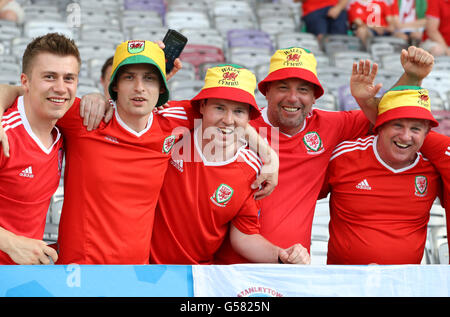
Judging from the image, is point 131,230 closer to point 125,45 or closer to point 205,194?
point 205,194

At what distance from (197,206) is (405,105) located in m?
1.44

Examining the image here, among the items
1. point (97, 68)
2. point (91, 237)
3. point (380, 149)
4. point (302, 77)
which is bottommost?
point (91, 237)

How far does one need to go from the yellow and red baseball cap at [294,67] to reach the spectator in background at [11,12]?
248 inches

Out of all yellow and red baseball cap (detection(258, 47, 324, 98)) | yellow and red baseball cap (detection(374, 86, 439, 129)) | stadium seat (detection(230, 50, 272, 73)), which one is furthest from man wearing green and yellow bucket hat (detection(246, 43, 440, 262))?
stadium seat (detection(230, 50, 272, 73))

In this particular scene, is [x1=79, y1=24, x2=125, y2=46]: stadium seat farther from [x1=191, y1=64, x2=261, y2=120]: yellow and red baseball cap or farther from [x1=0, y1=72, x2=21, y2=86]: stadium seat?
[x1=191, y1=64, x2=261, y2=120]: yellow and red baseball cap

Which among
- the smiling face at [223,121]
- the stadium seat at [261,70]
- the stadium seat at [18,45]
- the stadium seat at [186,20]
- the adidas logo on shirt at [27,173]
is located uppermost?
the stadium seat at [186,20]

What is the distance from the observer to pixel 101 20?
30.1ft

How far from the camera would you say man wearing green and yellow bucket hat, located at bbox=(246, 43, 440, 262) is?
3535 millimetres

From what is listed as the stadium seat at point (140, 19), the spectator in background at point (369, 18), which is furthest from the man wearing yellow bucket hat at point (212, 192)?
the spectator in background at point (369, 18)

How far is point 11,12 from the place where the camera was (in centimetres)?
868

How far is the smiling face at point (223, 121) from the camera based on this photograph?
10.4 ft

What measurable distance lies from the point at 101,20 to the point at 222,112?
662 cm

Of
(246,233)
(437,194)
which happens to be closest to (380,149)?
(437,194)

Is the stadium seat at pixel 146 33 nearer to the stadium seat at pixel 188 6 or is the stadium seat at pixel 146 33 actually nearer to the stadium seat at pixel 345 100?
the stadium seat at pixel 188 6
